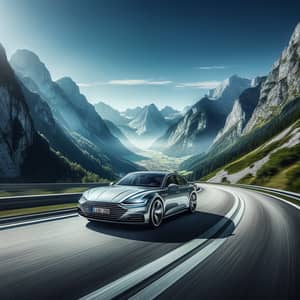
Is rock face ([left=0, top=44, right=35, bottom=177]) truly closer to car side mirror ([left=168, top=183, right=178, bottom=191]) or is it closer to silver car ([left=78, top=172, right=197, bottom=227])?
silver car ([left=78, top=172, right=197, bottom=227])

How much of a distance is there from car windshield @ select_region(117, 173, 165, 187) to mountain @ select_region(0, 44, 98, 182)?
83557 mm

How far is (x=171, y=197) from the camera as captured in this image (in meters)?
9.28

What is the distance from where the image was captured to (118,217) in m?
7.34

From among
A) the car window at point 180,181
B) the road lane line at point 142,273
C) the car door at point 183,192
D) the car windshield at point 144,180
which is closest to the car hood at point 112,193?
the car windshield at point 144,180

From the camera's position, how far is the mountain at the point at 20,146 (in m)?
92.7

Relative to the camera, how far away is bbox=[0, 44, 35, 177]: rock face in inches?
3536

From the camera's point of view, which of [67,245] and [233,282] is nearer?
[233,282]

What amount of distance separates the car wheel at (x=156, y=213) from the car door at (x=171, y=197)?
1.45ft

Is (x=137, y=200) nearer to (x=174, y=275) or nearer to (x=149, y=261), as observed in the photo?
(x=149, y=261)

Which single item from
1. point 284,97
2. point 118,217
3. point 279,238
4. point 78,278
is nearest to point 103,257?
point 78,278

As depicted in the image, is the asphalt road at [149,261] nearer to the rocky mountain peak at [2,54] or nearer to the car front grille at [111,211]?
the car front grille at [111,211]

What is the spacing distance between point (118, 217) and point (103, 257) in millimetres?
2124

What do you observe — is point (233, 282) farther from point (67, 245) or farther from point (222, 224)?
point (222, 224)

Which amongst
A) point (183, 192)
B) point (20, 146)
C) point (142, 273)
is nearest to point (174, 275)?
point (142, 273)
